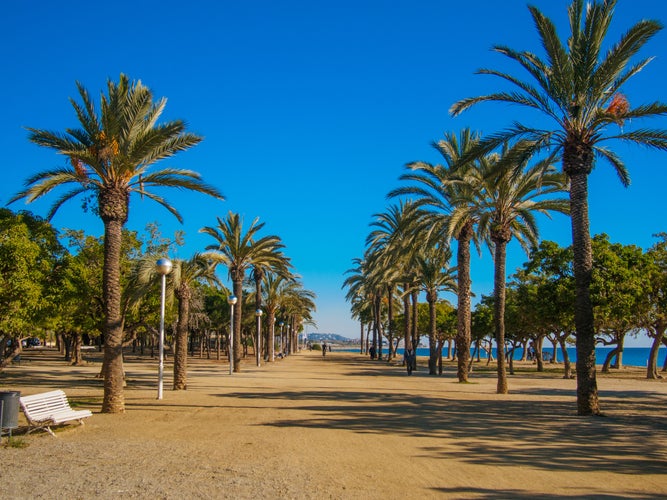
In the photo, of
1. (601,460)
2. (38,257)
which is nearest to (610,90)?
(601,460)

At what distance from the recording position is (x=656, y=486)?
7086mm

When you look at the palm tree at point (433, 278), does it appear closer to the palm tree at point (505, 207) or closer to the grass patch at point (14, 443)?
the palm tree at point (505, 207)

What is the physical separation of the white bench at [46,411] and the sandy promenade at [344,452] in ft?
0.89

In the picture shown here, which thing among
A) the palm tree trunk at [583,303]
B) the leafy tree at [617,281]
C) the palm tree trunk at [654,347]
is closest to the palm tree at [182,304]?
the palm tree trunk at [583,303]

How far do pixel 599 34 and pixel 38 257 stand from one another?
65.5 feet

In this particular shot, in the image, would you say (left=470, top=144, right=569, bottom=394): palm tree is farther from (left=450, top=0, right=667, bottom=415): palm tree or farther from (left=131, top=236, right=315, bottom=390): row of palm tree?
(left=131, top=236, right=315, bottom=390): row of palm tree

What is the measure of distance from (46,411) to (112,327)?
3.48 metres

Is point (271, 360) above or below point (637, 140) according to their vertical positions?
below

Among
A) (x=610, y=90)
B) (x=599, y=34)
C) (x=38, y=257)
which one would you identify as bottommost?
(x=38, y=257)

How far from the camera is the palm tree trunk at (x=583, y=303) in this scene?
14.1 metres

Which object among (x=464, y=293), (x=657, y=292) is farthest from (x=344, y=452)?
(x=657, y=292)

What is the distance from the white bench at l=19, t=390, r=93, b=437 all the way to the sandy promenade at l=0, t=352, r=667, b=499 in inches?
10.7

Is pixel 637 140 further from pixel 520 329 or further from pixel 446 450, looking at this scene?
pixel 520 329

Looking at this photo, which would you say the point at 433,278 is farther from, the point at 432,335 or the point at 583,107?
the point at 583,107
